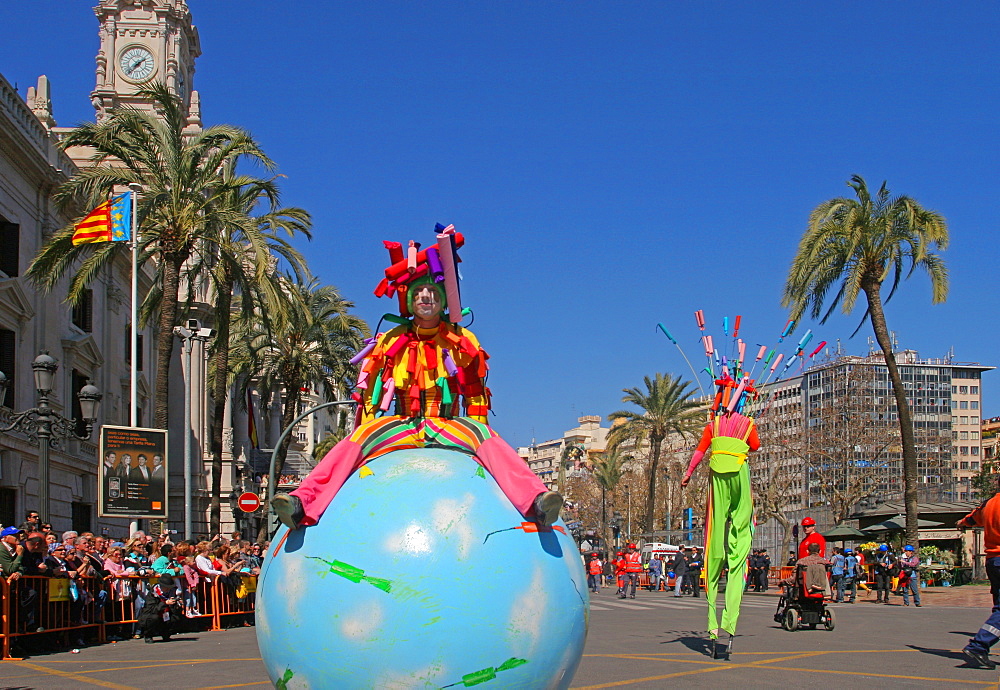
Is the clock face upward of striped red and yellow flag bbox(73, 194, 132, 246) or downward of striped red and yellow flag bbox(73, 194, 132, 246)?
upward

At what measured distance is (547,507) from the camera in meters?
5.41

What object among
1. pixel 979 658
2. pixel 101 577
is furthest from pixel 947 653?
pixel 101 577

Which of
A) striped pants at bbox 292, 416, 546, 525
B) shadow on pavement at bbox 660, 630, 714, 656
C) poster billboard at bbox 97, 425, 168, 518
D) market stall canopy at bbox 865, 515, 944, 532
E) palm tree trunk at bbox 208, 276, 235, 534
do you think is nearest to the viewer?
striped pants at bbox 292, 416, 546, 525

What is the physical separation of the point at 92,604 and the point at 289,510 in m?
11.8

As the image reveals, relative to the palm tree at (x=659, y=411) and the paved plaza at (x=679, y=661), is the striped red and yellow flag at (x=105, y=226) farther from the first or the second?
the palm tree at (x=659, y=411)

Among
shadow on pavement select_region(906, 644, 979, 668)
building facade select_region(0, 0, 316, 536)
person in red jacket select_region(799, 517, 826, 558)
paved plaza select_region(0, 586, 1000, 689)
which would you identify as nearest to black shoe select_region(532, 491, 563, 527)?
paved plaza select_region(0, 586, 1000, 689)

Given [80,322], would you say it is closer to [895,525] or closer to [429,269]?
[895,525]

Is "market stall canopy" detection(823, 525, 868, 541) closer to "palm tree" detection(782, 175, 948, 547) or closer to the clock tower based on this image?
"palm tree" detection(782, 175, 948, 547)

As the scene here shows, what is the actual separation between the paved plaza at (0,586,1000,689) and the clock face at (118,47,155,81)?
3955cm

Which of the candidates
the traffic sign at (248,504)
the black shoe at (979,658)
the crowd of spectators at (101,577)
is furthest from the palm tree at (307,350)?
the black shoe at (979,658)

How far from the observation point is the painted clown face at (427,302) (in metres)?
6.38

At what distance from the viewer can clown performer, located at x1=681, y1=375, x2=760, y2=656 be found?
11273mm

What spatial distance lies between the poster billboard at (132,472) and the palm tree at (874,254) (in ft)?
55.9

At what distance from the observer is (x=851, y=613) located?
2261 cm
